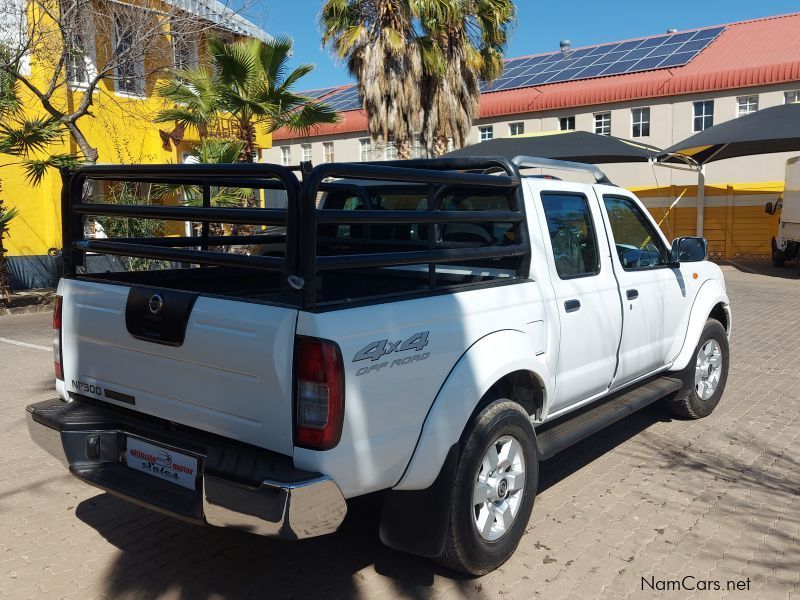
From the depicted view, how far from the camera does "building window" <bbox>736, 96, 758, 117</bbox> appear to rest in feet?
76.0

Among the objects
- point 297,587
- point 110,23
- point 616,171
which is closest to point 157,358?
point 297,587

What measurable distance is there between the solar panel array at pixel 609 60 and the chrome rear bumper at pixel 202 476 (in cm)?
2324

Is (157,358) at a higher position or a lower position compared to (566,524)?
higher

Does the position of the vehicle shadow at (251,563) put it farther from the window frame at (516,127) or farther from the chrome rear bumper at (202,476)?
the window frame at (516,127)

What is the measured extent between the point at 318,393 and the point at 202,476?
624 millimetres

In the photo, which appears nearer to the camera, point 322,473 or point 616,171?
point 322,473

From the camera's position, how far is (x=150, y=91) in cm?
1518

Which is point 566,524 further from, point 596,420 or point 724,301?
point 724,301

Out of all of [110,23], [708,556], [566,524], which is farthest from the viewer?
[110,23]

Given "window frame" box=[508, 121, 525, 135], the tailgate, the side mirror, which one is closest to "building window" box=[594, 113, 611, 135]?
"window frame" box=[508, 121, 525, 135]

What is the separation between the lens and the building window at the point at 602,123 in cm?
2548

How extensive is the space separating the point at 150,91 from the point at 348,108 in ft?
58.3

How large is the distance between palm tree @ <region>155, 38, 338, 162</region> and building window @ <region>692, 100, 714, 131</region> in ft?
49.7

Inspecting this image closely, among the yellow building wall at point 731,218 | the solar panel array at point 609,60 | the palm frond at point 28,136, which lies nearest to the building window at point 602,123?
the solar panel array at point 609,60
